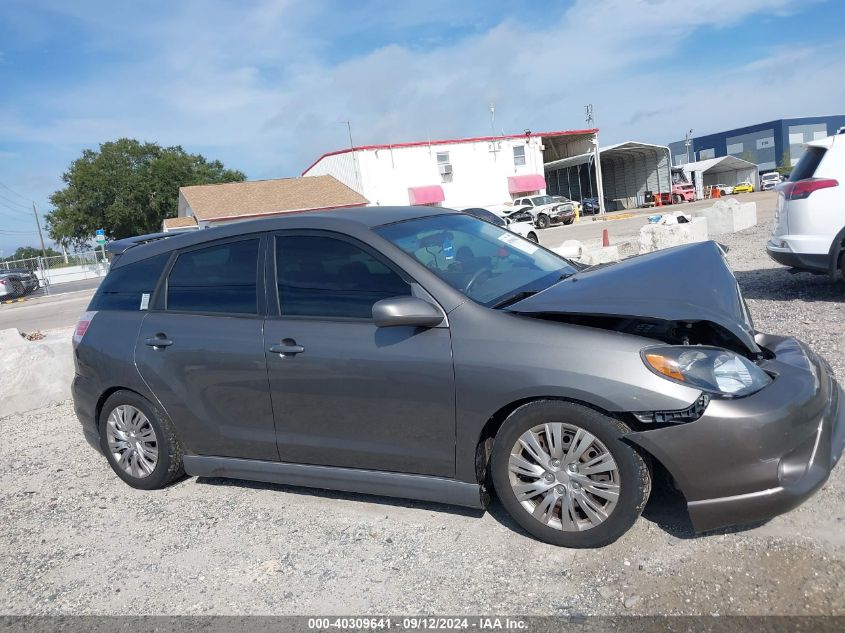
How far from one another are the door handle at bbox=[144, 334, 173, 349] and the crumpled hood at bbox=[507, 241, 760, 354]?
221 cm

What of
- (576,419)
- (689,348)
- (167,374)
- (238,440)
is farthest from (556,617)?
(167,374)

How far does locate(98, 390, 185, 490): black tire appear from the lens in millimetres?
4344

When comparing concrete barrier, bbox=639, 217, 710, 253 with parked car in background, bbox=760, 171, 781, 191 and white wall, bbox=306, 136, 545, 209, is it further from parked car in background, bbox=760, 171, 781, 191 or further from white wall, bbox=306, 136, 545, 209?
parked car in background, bbox=760, 171, 781, 191

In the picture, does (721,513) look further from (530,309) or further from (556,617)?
(530,309)

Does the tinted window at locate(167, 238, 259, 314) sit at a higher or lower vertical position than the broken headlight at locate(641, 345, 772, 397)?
higher

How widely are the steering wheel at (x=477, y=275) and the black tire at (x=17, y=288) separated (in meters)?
30.5

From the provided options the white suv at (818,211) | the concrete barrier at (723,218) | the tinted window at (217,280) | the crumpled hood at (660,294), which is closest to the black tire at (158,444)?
the tinted window at (217,280)

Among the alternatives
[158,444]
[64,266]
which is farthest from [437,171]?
[158,444]

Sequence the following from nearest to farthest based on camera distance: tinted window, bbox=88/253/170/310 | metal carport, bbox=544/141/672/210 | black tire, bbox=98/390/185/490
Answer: black tire, bbox=98/390/185/490
tinted window, bbox=88/253/170/310
metal carport, bbox=544/141/672/210

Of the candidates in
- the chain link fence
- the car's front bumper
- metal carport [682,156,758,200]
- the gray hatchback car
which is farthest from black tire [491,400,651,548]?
metal carport [682,156,758,200]

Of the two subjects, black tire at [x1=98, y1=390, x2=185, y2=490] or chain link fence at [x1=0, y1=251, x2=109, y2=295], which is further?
chain link fence at [x1=0, y1=251, x2=109, y2=295]

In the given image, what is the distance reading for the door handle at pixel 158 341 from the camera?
13.8ft

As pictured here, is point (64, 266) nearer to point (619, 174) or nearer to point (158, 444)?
point (158, 444)

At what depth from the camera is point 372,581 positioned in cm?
321
